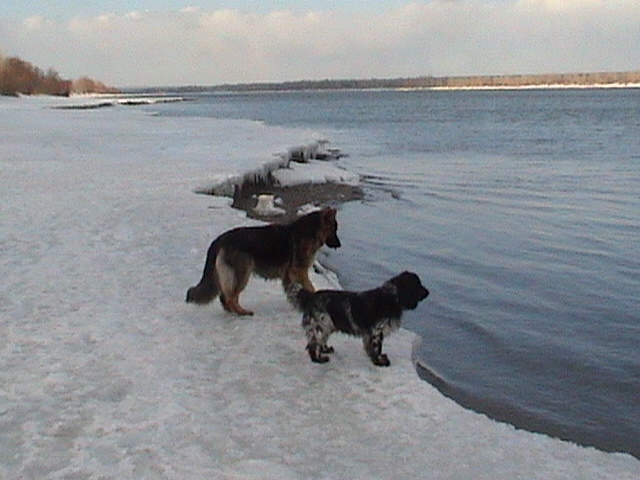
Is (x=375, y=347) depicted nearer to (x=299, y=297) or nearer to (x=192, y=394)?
(x=299, y=297)

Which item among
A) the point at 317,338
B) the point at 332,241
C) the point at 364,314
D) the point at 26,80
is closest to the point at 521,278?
the point at 332,241

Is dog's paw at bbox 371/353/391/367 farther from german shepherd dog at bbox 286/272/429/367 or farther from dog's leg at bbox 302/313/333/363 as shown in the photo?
dog's leg at bbox 302/313/333/363

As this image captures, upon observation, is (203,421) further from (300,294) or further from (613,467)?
(613,467)

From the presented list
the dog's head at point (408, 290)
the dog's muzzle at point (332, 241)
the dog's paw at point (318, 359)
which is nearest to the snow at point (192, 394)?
the dog's paw at point (318, 359)

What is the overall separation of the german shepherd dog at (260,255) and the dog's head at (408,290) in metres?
1.31

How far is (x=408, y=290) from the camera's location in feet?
19.5

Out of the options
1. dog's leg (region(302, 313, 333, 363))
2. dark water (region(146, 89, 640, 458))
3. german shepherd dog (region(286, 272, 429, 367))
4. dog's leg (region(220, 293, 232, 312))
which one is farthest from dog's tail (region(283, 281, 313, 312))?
dark water (region(146, 89, 640, 458))

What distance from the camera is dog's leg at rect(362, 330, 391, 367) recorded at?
5883 mm

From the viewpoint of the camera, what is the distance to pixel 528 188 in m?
19.2

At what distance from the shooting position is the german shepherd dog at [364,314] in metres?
5.88

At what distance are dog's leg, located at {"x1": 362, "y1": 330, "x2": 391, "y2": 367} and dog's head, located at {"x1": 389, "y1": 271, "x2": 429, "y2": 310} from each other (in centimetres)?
32

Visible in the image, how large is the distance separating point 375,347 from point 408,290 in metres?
0.52

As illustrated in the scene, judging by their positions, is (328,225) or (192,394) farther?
(328,225)

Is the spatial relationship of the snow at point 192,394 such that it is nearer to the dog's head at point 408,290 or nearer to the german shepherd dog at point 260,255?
the german shepherd dog at point 260,255
